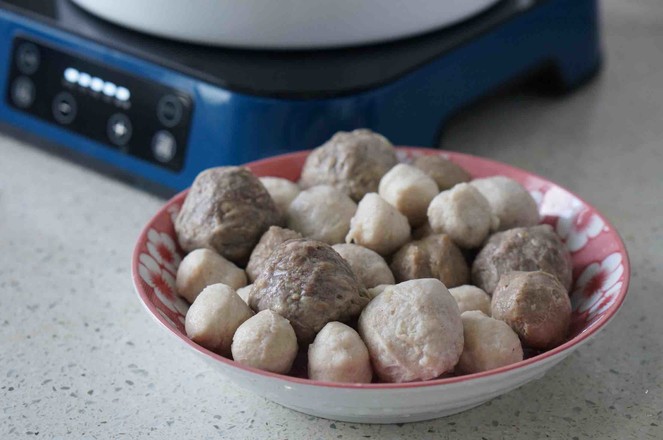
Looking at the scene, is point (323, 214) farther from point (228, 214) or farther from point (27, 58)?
point (27, 58)

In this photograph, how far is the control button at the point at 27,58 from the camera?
3.46ft

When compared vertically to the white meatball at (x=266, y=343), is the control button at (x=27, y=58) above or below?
below

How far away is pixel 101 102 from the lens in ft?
3.35

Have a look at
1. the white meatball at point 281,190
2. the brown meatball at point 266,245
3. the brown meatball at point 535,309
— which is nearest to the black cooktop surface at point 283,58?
the white meatball at point 281,190

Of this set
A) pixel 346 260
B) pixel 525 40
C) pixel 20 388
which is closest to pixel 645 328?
pixel 346 260

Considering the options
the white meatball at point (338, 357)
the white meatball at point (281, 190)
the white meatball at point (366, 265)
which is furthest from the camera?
the white meatball at point (281, 190)

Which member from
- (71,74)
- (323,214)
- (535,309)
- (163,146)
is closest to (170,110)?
(163,146)

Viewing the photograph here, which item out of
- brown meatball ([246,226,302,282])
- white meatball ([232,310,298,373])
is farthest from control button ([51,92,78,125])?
white meatball ([232,310,298,373])

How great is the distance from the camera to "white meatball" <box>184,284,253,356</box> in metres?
0.68

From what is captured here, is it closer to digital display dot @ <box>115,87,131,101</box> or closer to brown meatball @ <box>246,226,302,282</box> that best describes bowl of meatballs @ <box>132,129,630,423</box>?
brown meatball @ <box>246,226,302,282</box>

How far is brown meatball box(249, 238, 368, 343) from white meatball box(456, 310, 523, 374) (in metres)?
0.08

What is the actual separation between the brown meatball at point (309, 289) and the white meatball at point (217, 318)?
21 millimetres

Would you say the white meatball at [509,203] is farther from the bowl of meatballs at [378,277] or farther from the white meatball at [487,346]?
the white meatball at [487,346]

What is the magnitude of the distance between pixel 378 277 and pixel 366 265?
0.05ft
